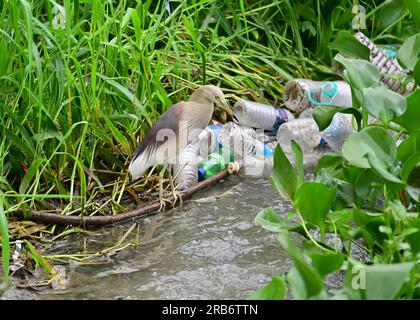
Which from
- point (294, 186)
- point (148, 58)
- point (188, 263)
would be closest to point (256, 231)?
point (188, 263)

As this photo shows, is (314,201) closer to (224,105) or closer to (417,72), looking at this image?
(417,72)

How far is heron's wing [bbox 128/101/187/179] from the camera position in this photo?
416cm

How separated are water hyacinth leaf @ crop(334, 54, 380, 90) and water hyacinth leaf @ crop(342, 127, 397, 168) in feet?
0.95

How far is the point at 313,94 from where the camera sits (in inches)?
203

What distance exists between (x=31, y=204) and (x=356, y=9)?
2729mm

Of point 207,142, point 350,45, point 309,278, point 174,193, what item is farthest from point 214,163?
point 309,278

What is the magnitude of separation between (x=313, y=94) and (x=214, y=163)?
2.80ft

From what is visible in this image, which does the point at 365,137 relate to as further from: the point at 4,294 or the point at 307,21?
the point at 307,21

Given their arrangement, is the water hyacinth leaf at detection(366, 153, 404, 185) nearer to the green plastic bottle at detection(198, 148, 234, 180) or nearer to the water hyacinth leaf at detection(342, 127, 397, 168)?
the water hyacinth leaf at detection(342, 127, 397, 168)

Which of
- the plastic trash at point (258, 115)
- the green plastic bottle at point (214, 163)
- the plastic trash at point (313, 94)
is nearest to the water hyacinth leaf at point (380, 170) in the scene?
the green plastic bottle at point (214, 163)

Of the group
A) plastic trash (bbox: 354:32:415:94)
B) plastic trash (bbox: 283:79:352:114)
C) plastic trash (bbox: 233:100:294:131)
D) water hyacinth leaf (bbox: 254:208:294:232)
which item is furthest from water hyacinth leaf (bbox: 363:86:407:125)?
plastic trash (bbox: 354:32:415:94)

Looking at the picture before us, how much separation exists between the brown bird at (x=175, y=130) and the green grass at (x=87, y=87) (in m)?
0.12

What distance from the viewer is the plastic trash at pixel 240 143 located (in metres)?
4.79

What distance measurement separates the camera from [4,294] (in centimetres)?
320
